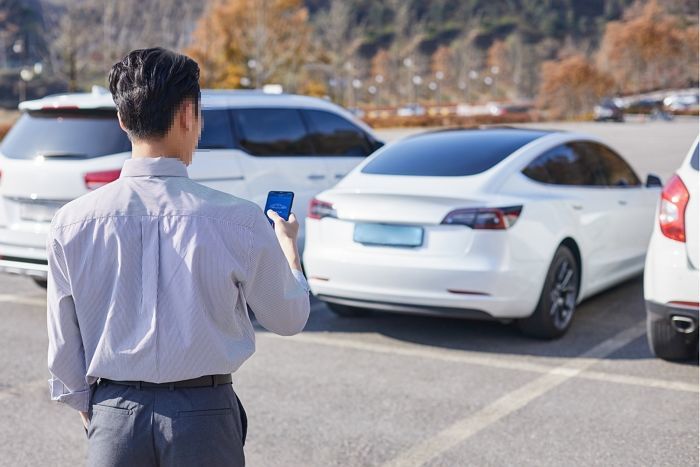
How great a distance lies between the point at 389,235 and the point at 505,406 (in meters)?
1.57

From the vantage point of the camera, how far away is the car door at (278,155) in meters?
7.90

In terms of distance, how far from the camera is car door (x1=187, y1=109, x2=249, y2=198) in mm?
7527

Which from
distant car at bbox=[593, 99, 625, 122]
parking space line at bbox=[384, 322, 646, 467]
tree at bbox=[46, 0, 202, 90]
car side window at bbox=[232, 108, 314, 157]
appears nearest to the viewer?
parking space line at bbox=[384, 322, 646, 467]

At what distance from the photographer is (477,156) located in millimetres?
6719

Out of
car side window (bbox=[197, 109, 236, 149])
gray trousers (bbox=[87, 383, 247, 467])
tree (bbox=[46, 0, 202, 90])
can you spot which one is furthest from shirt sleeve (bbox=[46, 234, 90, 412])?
tree (bbox=[46, 0, 202, 90])

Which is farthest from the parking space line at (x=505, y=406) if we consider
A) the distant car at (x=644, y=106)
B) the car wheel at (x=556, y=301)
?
the distant car at (x=644, y=106)

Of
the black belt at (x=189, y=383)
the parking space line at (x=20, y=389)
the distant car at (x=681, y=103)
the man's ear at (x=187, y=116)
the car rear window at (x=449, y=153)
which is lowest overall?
the distant car at (x=681, y=103)

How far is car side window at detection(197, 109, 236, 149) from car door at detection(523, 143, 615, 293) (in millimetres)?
2519

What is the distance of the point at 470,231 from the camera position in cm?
600

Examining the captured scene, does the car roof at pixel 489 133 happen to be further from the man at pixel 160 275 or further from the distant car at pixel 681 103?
the distant car at pixel 681 103

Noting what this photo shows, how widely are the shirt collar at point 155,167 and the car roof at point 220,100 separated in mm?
4709

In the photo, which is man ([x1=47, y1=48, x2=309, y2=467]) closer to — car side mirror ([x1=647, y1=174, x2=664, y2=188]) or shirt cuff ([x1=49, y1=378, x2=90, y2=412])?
shirt cuff ([x1=49, y1=378, x2=90, y2=412])

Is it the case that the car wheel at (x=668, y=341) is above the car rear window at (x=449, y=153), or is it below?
below

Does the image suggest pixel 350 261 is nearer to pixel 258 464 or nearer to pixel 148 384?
pixel 258 464
